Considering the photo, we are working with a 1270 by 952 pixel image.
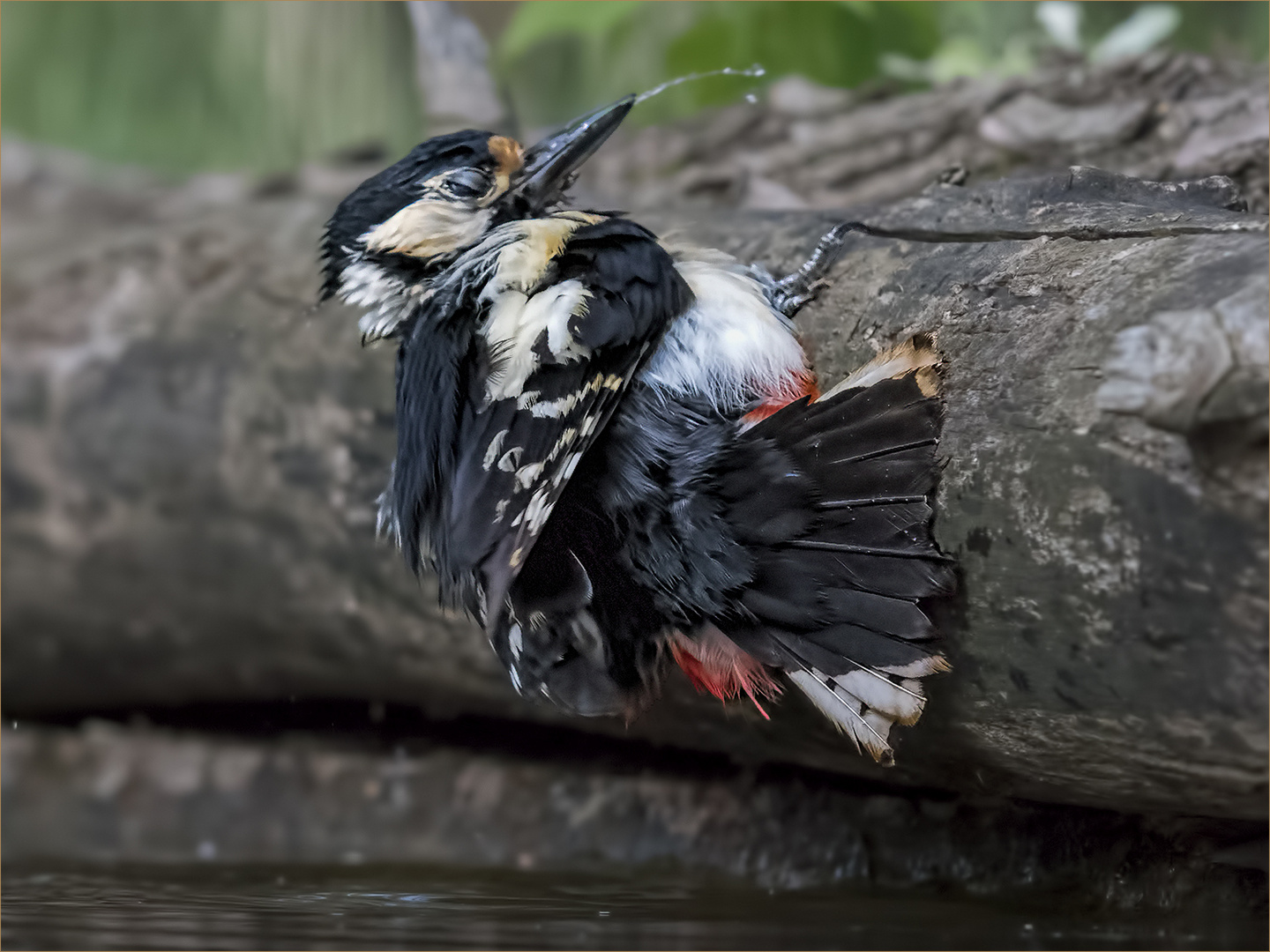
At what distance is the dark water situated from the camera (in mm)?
1885

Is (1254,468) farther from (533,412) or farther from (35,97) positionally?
(35,97)

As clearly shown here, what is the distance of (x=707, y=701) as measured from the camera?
8.14ft

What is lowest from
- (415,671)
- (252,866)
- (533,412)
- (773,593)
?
(252,866)

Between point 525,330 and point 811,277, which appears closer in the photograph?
point 525,330

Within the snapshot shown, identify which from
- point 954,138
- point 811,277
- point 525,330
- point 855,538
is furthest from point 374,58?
point 855,538

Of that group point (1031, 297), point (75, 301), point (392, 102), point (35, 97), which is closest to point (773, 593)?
point (1031, 297)

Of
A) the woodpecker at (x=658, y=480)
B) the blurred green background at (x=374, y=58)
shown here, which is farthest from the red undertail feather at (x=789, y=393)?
the blurred green background at (x=374, y=58)

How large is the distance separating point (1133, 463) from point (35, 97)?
435 cm

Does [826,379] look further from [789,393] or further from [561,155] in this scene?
[561,155]

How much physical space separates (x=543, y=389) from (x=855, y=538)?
53cm

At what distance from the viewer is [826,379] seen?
2068 mm

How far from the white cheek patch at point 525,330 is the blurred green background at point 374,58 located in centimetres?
248

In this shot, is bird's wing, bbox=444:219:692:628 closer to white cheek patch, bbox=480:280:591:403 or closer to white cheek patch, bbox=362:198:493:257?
white cheek patch, bbox=480:280:591:403

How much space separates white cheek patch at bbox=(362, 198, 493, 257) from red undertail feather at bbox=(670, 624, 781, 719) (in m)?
0.94
